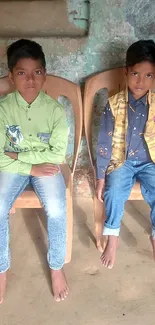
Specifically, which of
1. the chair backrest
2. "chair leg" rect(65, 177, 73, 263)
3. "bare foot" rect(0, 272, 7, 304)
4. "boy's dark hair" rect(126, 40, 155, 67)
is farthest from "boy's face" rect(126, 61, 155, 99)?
"bare foot" rect(0, 272, 7, 304)

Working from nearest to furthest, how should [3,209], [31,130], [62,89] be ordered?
[3,209]
[31,130]
[62,89]

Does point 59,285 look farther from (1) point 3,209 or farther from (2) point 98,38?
(2) point 98,38

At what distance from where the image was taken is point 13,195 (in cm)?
182

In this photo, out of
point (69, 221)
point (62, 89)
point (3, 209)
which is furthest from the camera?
point (62, 89)

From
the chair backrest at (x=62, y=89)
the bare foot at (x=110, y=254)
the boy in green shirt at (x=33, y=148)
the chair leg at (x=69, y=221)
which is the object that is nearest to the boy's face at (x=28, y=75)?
the boy in green shirt at (x=33, y=148)

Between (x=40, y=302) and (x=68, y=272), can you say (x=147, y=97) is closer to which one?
(x=68, y=272)

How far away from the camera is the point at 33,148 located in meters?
1.90

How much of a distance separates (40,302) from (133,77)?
1.12 meters

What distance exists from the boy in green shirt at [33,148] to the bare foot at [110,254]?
0.69ft

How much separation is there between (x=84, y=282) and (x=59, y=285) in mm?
139

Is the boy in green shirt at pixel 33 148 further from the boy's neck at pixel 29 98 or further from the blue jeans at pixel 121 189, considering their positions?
the blue jeans at pixel 121 189

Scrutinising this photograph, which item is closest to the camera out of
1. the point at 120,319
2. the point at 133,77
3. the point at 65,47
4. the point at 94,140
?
the point at 120,319

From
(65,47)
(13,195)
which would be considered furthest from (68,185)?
(65,47)

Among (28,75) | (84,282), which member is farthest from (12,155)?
(84,282)
